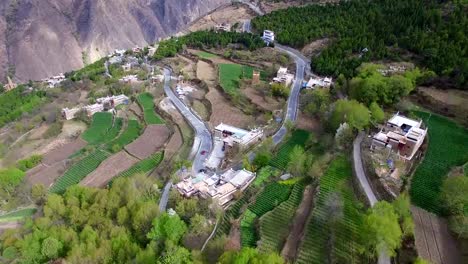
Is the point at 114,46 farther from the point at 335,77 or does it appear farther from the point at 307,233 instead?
the point at 307,233

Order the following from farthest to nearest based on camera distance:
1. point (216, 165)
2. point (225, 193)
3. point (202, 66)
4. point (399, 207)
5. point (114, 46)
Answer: point (114, 46) < point (202, 66) < point (216, 165) < point (225, 193) < point (399, 207)

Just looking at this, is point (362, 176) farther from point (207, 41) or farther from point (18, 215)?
point (207, 41)

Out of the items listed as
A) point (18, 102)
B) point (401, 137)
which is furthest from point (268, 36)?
point (18, 102)

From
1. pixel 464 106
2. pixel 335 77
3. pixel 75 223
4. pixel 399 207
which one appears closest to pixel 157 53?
pixel 335 77

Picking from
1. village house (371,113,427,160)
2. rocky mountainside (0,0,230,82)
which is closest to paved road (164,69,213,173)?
village house (371,113,427,160)

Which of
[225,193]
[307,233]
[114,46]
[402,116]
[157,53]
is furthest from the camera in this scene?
[114,46]
